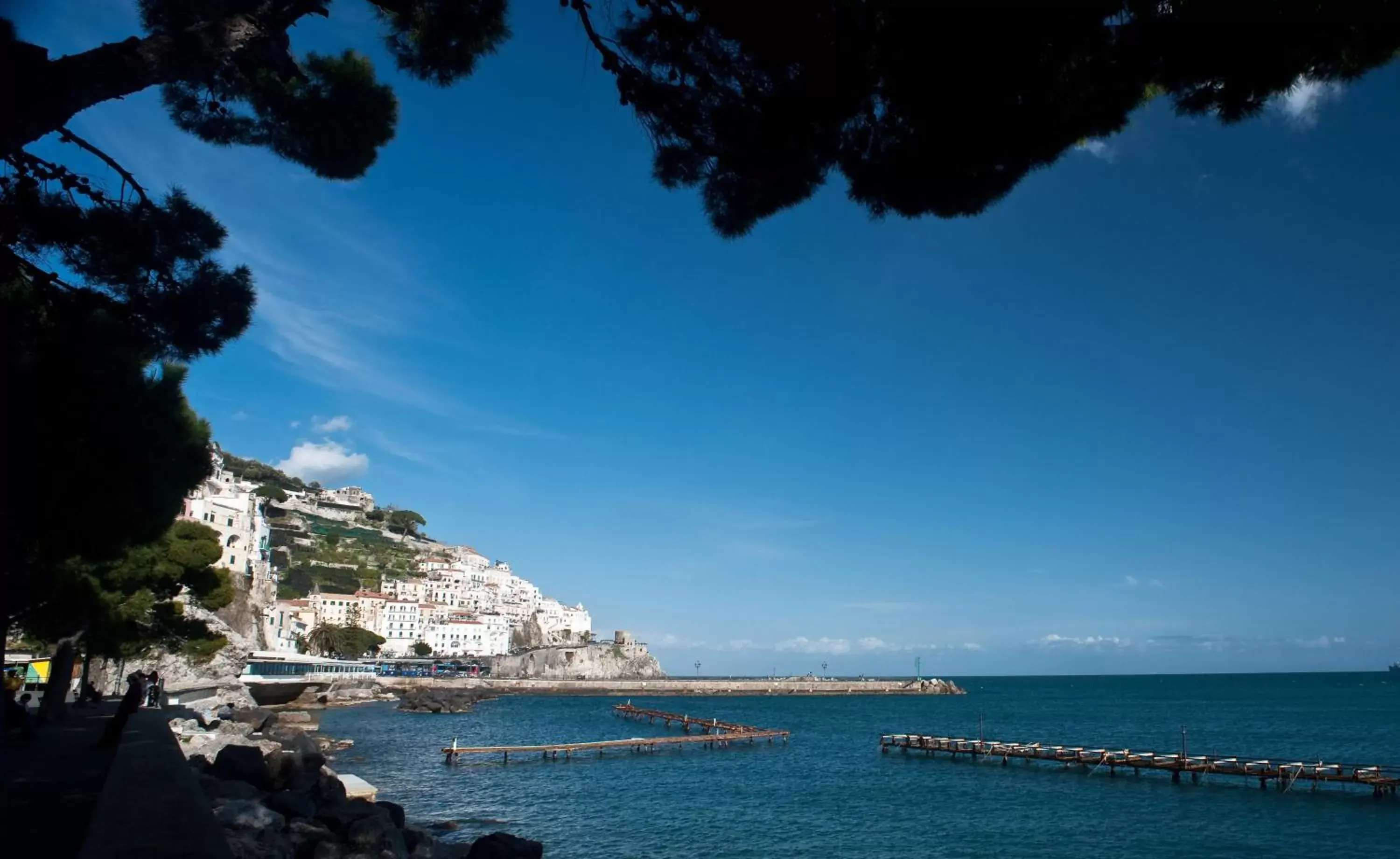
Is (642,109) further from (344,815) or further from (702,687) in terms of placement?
(702,687)

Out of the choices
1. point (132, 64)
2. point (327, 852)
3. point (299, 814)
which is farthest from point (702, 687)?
point (132, 64)

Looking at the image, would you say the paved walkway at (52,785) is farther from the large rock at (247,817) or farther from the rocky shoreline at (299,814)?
the large rock at (247,817)

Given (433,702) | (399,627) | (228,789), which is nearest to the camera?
(228,789)

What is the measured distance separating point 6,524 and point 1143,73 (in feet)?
36.3

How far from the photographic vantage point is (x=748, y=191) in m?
7.66

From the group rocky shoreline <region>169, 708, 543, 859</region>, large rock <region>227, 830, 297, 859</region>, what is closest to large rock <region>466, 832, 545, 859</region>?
rocky shoreline <region>169, 708, 543, 859</region>

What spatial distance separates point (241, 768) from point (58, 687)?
512 centimetres

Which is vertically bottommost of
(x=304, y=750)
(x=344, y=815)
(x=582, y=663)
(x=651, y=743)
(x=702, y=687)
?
(x=702, y=687)

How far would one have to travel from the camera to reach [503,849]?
1340 centimetres

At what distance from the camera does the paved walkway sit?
718cm

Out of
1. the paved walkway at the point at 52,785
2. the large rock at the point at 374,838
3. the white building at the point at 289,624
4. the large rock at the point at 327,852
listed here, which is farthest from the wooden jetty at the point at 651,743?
the white building at the point at 289,624

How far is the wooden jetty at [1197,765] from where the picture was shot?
29.1 meters

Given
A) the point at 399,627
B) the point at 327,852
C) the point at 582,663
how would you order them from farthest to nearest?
the point at 582,663 → the point at 399,627 → the point at 327,852

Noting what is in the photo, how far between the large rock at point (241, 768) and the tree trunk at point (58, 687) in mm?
3150
